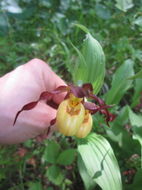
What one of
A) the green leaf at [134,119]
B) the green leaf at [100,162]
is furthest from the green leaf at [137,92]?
the green leaf at [100,162]

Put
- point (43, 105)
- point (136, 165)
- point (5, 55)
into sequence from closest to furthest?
point (43, 105), point (136, 165), point (5, 55)

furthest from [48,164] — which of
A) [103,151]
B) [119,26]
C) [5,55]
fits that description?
[119,26]

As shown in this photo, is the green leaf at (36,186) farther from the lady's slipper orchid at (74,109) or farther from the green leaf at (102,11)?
the green leaf at (102,11)

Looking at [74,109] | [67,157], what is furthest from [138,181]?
[74,109]

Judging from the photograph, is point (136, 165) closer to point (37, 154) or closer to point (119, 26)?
point (37, 154)

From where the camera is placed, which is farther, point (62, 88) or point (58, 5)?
point (58, 5)

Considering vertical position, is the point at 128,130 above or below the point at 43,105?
below
